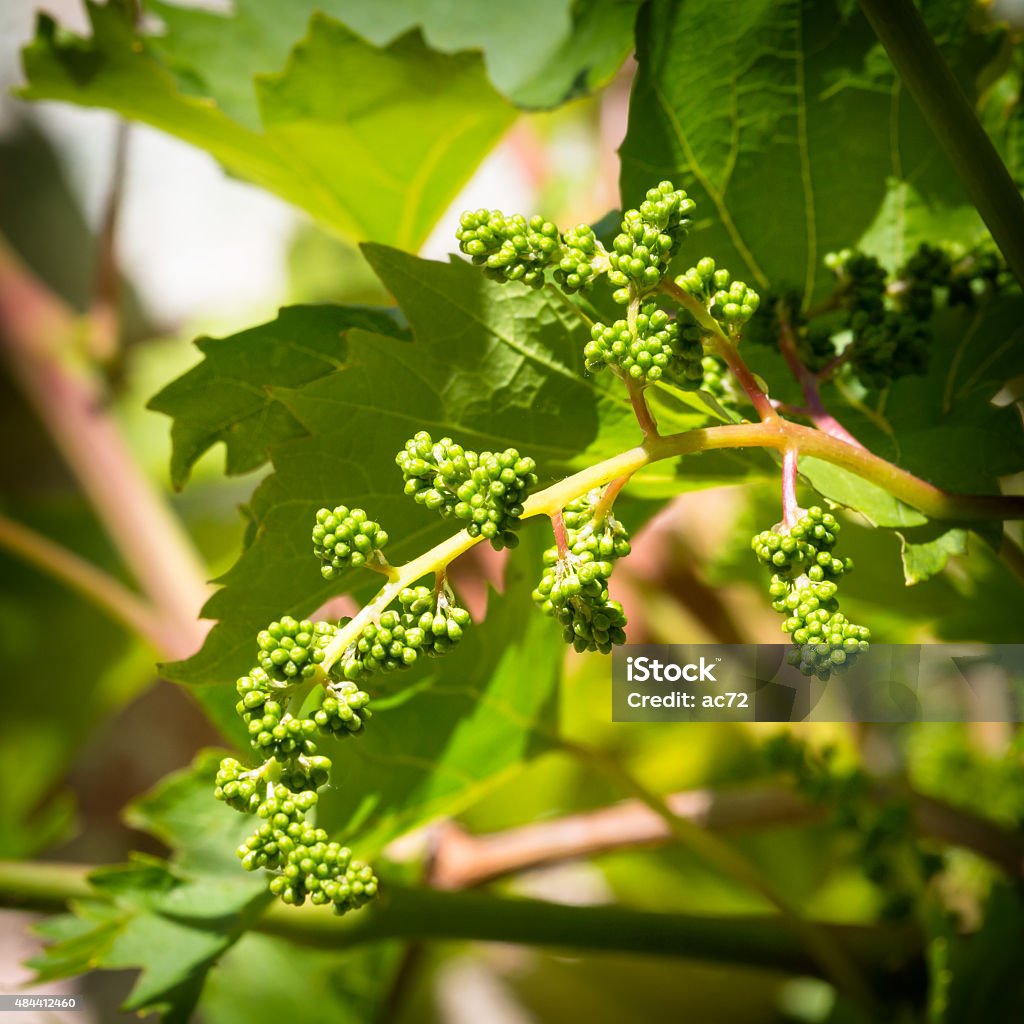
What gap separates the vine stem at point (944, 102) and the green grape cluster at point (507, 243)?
17 cm

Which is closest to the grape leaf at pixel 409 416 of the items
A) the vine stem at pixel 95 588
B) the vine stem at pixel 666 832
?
the vine stem at pixel 666 832

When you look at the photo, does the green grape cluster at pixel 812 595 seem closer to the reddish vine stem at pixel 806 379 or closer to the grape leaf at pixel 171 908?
the reddish vine stem at pixel 806 379

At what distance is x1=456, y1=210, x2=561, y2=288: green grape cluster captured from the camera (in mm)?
404

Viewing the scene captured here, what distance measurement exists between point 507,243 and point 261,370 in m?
0.18

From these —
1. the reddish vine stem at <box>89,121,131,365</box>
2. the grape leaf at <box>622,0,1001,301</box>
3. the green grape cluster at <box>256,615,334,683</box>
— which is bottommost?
the green grape cluster at <box>256,615,334,683</box>

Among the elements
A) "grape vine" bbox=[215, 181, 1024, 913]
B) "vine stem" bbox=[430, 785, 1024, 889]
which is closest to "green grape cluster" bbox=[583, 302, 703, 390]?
"grape vine" bbox=[215, 181, 1024, 913]

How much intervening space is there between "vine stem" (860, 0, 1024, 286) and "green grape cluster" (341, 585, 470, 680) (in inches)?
11.0

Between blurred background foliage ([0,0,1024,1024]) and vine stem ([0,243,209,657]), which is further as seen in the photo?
vine stem ([0,243,209,657])

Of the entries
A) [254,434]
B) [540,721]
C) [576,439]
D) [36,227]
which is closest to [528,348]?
[576,439]

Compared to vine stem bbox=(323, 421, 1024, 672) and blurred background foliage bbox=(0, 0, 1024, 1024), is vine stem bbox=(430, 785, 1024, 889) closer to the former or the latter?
blurred background foliage bbox=(0, 0, 1024, 1024)

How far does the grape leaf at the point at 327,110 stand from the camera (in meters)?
0.71

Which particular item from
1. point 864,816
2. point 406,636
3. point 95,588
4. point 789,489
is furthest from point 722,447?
point 95,588

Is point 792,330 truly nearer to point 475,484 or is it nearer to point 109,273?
point 475,484

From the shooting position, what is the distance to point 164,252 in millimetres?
2020
